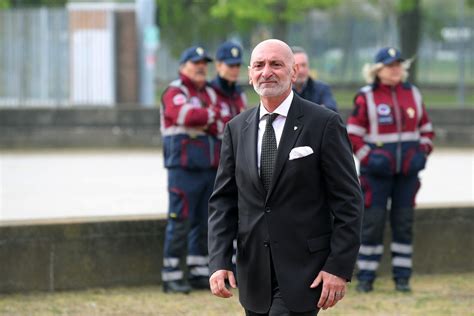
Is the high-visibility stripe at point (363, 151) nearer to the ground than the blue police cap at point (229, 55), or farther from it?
nearer to the ground

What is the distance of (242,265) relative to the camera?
5.66 metres

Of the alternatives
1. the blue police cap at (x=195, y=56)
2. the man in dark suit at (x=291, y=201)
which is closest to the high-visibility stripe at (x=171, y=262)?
the blue police cap at (x=195, y=56)

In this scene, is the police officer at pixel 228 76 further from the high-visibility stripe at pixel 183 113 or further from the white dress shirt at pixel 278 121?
the white dress shirt at pixel 278 121

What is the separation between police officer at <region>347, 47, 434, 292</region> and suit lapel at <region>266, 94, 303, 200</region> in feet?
14.1

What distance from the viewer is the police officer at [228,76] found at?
10.1m

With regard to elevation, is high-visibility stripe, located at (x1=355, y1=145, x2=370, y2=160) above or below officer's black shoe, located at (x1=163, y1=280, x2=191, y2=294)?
above

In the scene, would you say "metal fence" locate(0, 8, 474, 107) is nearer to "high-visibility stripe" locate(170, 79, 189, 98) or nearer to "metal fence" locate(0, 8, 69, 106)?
"metal fence" locate(0, 8, 69, 106)

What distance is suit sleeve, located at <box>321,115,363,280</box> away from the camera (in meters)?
5.42

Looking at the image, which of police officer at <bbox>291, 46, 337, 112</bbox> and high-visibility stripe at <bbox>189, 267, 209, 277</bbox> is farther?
police officer at <bbox>291, 46, 337, 112</bbox>

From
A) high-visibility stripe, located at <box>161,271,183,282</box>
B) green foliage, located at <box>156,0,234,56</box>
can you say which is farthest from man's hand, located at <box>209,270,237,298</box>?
green foliage, located at <box>156,0,234,56</box>

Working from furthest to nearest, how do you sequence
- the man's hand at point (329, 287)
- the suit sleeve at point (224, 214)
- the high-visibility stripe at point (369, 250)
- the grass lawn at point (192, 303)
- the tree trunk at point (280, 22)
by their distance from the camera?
the tree trunk at point (280, 22), the high-visibility stripe at point (369, 250), the grass lawn at point (192, 303), the suit sleeve at point (224, 214), the man's hand at point (329, 287)

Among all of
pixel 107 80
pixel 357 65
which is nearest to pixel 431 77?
pixel 357 65

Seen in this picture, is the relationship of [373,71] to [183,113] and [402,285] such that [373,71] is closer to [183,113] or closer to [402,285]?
[183,113]

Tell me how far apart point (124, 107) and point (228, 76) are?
45.5ft
